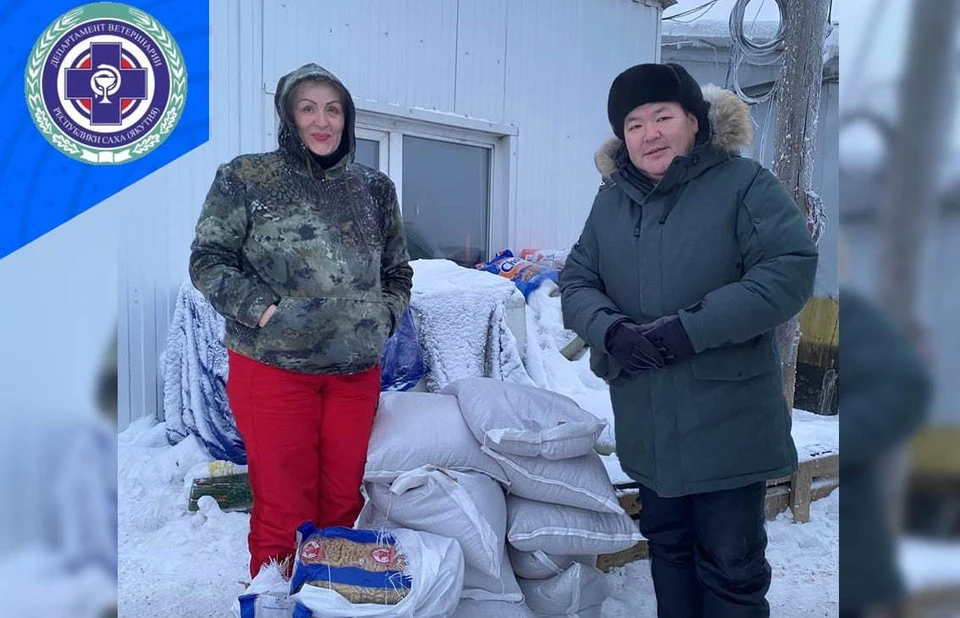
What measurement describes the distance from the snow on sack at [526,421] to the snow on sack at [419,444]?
0.05m

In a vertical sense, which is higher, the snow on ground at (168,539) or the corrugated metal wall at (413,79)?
the corrugated metal wall at (413,79)

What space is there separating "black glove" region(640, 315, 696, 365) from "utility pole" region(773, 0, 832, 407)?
2.48 feet

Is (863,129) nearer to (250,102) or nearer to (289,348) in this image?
(289,348)

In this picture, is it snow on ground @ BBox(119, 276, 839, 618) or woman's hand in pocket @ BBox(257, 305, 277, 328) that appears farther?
snow on ground @ BBox(119, 276, 839, 618)

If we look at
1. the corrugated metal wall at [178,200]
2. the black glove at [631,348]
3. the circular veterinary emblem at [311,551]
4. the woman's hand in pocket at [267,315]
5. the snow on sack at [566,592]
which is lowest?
the snow on sack at [566,592]

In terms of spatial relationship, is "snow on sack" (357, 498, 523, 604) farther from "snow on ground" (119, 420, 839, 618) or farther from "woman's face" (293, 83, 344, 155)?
"woman's face" (293, 83, 344, 155)

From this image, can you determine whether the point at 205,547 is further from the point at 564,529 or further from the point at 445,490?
the point at 564,529

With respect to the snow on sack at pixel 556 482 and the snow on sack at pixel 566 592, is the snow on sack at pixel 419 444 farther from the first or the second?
the snow on sack at pixel 566 592

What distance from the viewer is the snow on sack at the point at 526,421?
1784mm

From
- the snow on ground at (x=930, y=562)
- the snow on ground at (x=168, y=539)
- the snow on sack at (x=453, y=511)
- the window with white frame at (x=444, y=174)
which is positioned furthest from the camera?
the window with white frame at (x=444, y=174)

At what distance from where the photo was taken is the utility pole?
2055 mm

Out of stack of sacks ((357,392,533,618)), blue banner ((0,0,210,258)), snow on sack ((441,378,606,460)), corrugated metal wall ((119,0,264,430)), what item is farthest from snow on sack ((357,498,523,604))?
blue banner ((0,0,210,258))

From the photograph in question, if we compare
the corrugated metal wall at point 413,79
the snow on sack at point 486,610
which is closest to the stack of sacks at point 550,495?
the snow on sack at point 486,610

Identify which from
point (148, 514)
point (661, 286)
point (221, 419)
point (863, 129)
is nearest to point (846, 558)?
point (863, 129)
